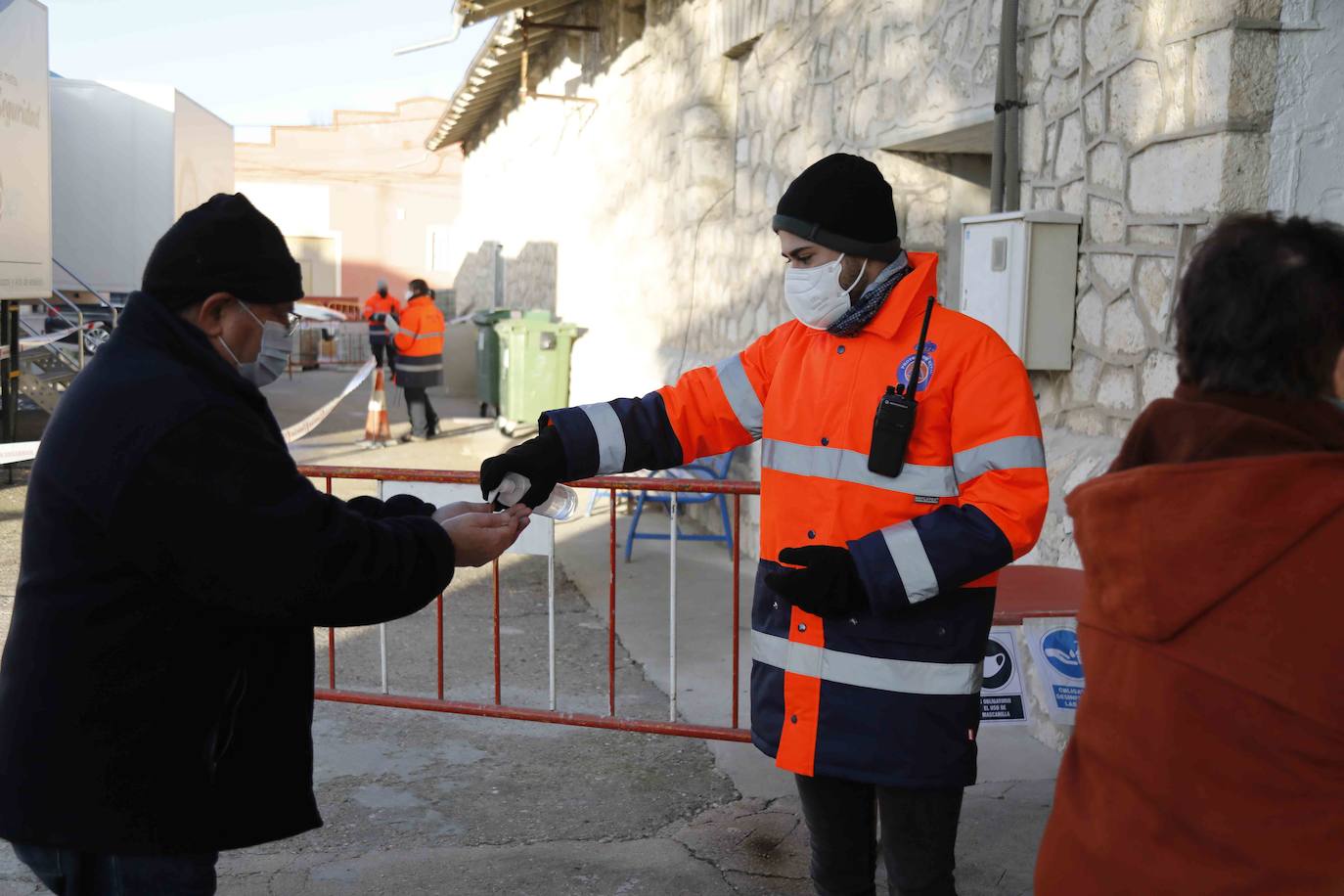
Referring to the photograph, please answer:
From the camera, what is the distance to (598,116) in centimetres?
1310

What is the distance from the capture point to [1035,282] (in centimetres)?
460

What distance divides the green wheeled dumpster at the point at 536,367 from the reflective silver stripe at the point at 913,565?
424 inches

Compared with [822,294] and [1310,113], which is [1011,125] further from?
[822,294]

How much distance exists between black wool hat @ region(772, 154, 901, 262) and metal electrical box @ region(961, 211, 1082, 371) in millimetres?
2169

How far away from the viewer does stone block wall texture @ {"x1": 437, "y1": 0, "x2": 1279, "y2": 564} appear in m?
3.97

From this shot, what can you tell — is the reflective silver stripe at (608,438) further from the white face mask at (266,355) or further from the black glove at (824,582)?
the white face mask at (266,355)

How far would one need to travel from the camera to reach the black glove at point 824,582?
2.32 metres

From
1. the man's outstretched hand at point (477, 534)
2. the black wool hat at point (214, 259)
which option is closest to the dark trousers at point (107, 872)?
the man's outstretched hand at point (477, 534)

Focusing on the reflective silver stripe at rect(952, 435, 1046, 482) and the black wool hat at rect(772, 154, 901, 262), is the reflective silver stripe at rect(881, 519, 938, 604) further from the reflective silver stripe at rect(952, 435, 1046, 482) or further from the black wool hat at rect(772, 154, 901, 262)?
the black wool hat at rect(772, 154, 901, 262)

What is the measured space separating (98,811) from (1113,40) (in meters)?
3.85

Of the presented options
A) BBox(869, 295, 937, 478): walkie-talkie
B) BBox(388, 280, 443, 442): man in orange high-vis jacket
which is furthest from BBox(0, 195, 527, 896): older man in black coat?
BBox(388, 280, 443, 442): man in orange high-vis jacket

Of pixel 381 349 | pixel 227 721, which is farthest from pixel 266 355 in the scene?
pixel 381 349

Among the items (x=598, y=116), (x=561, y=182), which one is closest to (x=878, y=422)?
(x=598, y=116)

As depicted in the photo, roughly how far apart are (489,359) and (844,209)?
12710 mm
